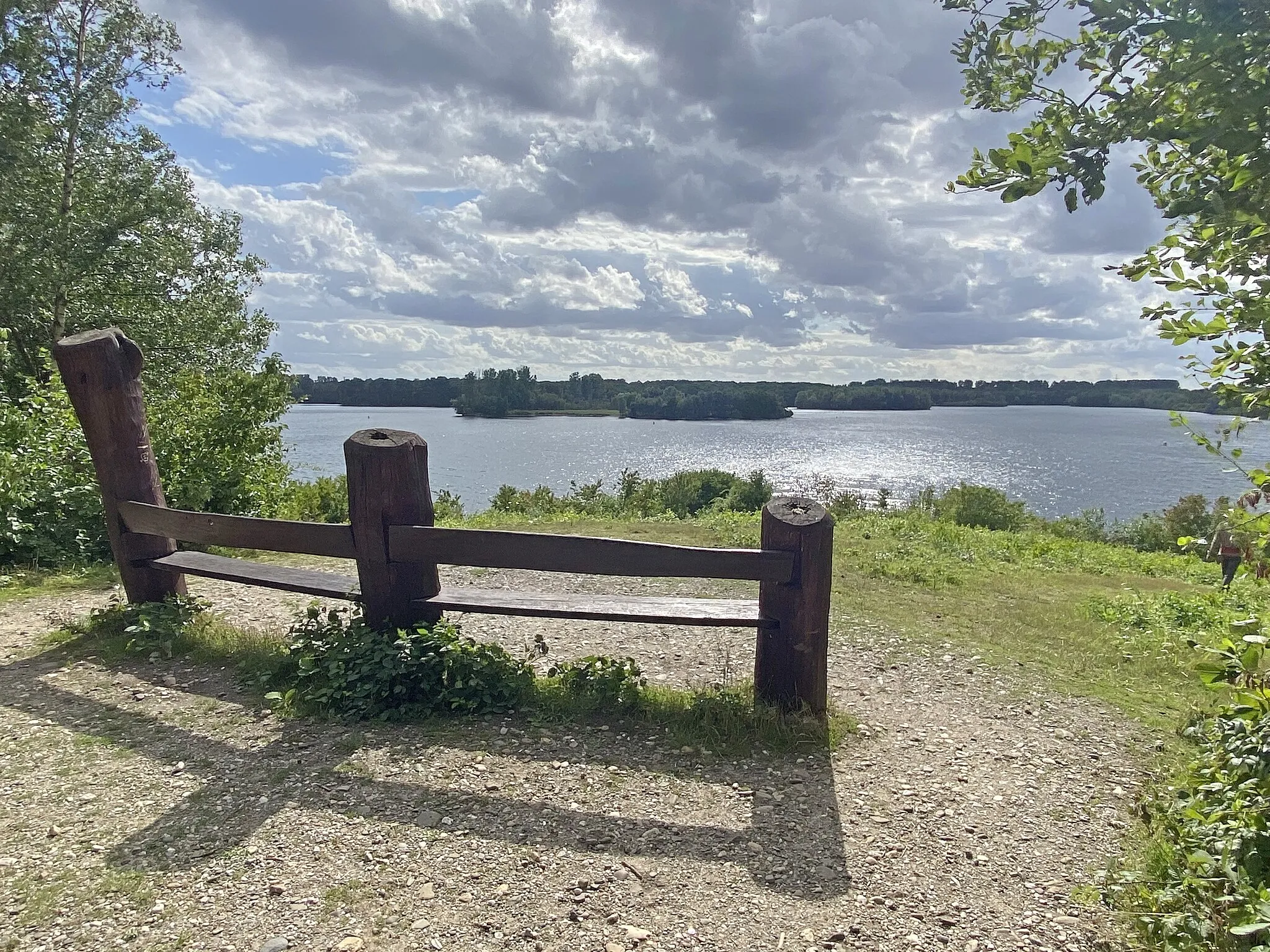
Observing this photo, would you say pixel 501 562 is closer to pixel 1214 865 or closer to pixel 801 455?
pixel 1214 865

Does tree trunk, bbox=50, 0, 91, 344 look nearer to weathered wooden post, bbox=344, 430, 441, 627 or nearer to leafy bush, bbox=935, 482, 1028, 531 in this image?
weathered wooden post, bbox=344, 430, 441, 627

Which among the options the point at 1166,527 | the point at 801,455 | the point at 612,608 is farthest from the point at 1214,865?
the point at 801,455

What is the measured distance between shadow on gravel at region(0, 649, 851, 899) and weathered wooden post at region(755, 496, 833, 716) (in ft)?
1.33

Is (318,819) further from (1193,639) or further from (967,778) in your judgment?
(1193,639)

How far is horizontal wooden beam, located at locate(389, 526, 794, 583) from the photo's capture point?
4207mm

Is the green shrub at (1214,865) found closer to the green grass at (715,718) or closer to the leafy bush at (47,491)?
the green grass at (715,718)

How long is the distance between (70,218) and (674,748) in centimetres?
1686

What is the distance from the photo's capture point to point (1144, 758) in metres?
4.36

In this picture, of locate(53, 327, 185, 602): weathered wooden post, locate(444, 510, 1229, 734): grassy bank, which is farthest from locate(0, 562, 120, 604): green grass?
locate(444, 510, 1229, 734): grassy bank

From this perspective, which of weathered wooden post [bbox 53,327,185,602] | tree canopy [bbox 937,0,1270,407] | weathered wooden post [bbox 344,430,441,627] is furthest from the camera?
weathered wooden post [bbox 53,327,185,602]

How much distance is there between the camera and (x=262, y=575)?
5453 millimetres

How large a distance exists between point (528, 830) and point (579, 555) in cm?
155

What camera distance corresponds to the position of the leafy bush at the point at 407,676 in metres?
4.47

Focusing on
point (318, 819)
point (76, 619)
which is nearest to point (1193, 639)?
point (318, 819)
